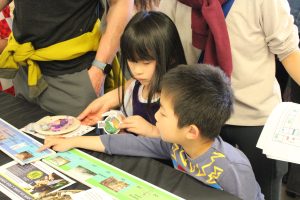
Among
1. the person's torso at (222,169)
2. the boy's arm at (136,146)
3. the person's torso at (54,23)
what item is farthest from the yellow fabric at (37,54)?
the person's torso at (222,169)

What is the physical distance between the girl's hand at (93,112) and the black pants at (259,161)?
463 mm

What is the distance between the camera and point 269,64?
4.10 feet

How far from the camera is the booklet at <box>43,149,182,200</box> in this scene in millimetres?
923

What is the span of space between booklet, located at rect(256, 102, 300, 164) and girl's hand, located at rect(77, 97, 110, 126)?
1.94 feet

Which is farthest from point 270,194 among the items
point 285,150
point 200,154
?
point 200,154

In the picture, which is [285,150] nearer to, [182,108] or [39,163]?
[182,108]

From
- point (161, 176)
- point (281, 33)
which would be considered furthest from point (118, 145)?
point (281, 33)

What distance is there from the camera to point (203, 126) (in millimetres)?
986

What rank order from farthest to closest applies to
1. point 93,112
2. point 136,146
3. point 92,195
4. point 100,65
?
point 100,65 → point 93,112 → point 136,146 → point 92,195

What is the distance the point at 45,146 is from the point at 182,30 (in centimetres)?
61

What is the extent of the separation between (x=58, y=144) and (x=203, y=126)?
450 mm

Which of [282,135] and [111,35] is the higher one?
[111,35]

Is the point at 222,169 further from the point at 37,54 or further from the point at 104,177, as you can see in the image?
the point at 37,54

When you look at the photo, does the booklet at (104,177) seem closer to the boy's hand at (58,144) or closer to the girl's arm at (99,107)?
the boy's hand at (58,144)
